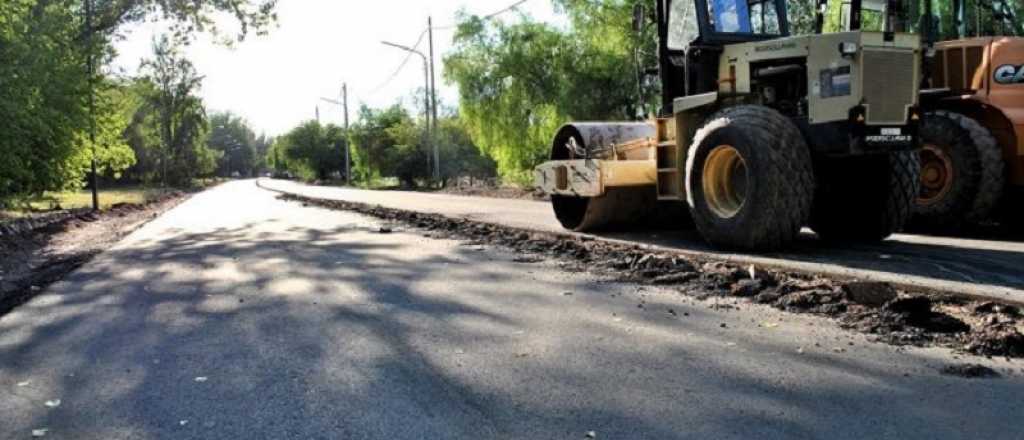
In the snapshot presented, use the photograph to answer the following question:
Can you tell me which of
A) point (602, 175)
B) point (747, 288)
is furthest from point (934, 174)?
point (747, 288)

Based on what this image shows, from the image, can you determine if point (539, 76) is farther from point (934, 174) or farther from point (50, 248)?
point (934, 174)

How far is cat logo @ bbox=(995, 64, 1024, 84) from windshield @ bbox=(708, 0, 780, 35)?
2.96m

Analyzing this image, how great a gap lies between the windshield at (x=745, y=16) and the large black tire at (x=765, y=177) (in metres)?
1.38

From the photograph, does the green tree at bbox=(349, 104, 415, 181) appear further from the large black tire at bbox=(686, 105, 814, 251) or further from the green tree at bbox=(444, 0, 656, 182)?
the large black tire at bbox=(686, 105, 814, 251)

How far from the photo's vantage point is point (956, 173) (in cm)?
1029

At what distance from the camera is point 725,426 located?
3.85m

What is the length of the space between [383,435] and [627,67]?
24.1 metres

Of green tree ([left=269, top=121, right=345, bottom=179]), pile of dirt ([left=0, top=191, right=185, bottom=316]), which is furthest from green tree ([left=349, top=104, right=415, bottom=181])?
pile of dirt ([left=0, top=191, right=185, bottom=316])

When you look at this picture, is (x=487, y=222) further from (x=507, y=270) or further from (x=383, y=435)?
(x=383, y=435)

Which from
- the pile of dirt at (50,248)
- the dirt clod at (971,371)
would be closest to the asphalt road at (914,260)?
the dirt clod at (971,371)

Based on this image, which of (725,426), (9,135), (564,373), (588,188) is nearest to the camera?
(725,426)

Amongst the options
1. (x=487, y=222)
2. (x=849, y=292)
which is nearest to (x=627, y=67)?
(x=487, y=222)

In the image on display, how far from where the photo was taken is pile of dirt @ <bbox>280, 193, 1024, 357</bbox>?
5.26m

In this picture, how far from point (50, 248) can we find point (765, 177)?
44.0ft
